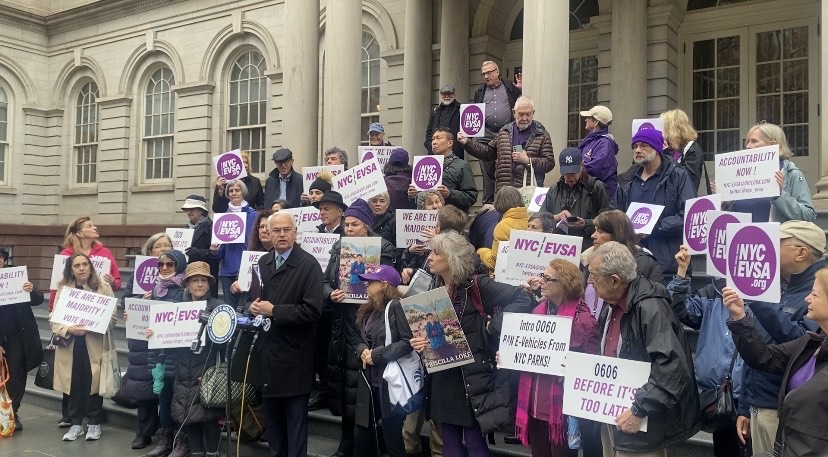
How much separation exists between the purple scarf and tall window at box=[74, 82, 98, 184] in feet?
65.6

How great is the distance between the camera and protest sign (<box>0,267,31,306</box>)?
26.1ft

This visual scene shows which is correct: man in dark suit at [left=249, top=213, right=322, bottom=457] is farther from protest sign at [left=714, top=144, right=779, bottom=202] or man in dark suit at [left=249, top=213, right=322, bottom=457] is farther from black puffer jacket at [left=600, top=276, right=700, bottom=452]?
protest sign at [left=714, top=144, right=779, bottom=202]

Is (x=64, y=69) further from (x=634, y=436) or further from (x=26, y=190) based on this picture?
(x=634, y=436)

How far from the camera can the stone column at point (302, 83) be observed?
40.4 ft

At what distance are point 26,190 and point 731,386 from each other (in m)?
22.9

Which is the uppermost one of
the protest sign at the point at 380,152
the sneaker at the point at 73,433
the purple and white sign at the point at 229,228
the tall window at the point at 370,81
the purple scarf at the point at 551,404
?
the tall window at the point at 370,81

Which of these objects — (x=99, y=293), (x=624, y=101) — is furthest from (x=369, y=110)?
(x=99, y=293)

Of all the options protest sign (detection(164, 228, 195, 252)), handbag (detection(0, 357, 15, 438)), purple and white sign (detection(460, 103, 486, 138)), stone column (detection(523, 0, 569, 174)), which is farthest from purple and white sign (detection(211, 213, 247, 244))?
stone column (detection(523, 0, 569, 174))

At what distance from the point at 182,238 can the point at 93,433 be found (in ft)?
8.34

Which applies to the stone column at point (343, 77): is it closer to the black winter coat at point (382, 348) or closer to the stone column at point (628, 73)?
the stone column at point (628, 73)

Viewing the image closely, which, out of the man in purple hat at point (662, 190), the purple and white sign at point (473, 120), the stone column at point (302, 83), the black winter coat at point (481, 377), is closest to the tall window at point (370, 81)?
the stone column at point (302, 83)

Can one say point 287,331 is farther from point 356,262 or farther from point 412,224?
point 412,224

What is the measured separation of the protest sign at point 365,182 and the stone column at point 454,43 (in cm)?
700

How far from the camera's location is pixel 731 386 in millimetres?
4199
